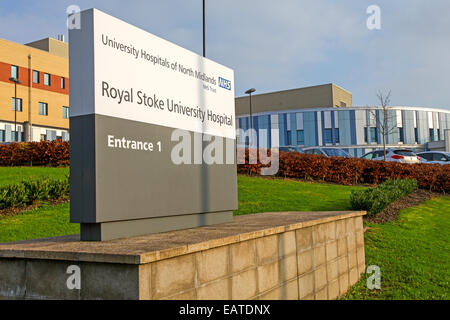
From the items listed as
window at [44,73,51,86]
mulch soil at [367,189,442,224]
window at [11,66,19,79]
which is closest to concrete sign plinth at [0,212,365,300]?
mulch soil at [367,189,442,224]

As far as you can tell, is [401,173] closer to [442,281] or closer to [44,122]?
[442,281]

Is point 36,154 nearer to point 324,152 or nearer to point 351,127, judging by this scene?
point 324,152

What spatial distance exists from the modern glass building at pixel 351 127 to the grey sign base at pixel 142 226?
204 ft

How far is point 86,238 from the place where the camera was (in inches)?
156

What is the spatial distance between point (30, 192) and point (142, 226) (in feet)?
23.2

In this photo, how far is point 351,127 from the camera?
67.4m

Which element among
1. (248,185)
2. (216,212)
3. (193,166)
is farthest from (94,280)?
(248,185)

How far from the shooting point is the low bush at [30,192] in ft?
31.8

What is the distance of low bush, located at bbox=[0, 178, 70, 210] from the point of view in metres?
9.69

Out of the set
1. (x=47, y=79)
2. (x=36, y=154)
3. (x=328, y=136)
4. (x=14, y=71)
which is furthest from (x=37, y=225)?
(x=328, y=136)

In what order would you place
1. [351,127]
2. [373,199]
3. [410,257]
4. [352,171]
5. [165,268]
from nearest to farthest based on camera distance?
[165,268]
[410,257]
[373,199]
[352,171]
[351,127]

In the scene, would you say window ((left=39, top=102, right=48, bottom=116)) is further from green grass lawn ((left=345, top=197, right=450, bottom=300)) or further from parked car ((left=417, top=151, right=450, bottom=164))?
green grass lawn ((left=345, top=197, right=450, bottom=300))

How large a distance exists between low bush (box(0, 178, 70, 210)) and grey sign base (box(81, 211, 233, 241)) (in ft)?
20.6

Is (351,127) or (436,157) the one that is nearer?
(436,157)
